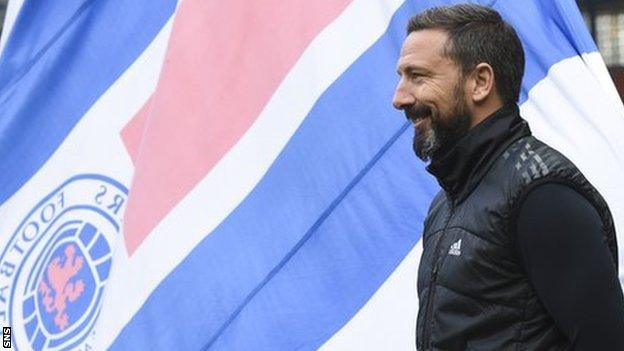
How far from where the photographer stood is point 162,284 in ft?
11.9

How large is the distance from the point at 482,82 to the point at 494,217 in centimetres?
26

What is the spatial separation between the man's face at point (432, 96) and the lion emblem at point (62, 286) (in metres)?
1.50

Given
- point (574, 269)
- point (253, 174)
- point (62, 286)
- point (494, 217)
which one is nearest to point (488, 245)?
point (494, 217)

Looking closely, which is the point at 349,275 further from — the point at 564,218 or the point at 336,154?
the point at 564,218

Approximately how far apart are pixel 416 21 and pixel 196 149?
1150mm

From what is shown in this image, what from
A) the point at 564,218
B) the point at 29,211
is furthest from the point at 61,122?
the point at 564,218

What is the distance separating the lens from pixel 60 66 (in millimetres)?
4137

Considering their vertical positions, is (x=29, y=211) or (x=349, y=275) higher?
(x=29, y=211)

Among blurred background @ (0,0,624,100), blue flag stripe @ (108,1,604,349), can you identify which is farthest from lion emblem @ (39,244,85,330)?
blurred background @ (0,0,624,100)

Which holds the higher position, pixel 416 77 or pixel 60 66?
pixel 60 66

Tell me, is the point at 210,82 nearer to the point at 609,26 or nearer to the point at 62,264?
the point at 62,264

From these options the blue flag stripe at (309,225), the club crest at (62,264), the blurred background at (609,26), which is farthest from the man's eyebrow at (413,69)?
the blurred background at (609,26)

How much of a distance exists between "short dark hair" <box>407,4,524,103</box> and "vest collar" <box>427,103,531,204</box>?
0.05m

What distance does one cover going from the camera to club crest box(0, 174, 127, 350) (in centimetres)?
392
